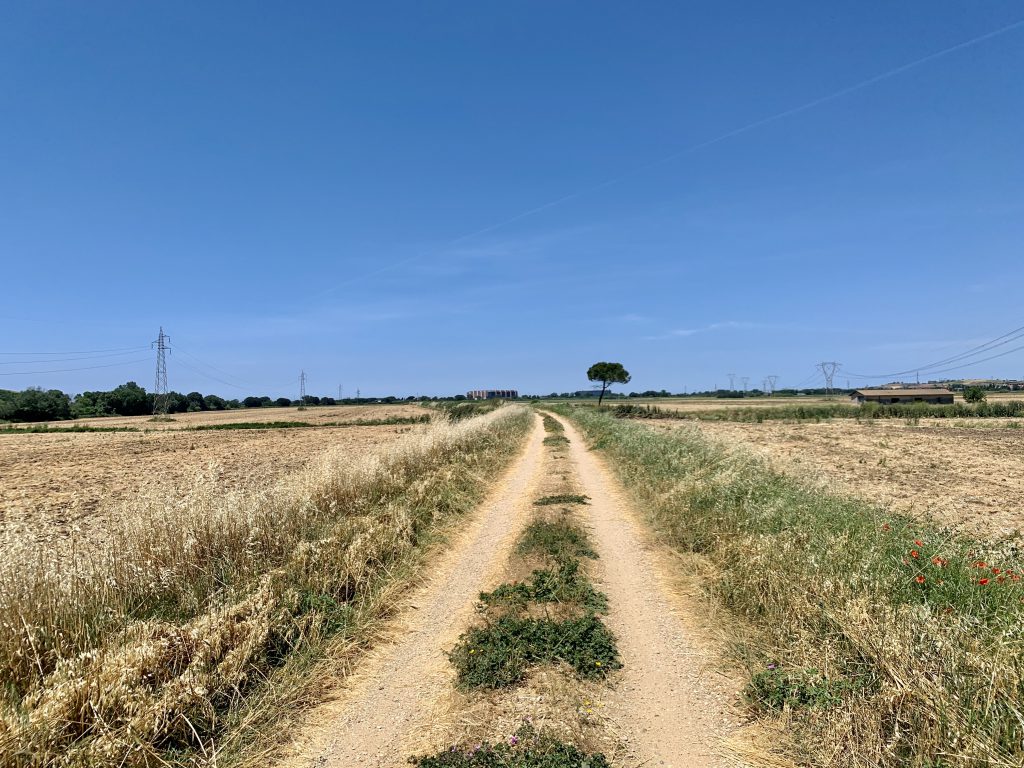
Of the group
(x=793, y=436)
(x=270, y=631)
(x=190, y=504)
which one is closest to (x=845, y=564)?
(x=270, y=631)

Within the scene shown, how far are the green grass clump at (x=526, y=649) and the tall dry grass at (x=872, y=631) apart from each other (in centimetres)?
144

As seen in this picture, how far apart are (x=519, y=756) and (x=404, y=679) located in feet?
6.05

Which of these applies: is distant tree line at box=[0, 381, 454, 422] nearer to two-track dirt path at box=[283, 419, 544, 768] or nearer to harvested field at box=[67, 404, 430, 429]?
harvested field at box=[67, 404, 430, 429]

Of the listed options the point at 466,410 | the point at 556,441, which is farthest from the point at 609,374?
the point at 556,441

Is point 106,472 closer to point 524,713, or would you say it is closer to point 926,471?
point 524,713

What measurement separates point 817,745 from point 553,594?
355 cm

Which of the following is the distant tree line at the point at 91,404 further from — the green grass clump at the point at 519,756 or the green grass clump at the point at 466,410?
the green grass clump at the point at 519,756

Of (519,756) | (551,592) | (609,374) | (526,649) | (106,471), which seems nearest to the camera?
(519,756)

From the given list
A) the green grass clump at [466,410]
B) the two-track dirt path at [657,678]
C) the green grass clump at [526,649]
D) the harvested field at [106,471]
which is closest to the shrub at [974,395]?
the green grass clump at [466,410]

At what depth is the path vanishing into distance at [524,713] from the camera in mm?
3877

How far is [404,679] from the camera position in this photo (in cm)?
502

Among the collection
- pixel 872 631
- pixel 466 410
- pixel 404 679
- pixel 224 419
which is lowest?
pixel 404 679

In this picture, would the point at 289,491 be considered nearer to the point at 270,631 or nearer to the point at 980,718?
the point at 270,631

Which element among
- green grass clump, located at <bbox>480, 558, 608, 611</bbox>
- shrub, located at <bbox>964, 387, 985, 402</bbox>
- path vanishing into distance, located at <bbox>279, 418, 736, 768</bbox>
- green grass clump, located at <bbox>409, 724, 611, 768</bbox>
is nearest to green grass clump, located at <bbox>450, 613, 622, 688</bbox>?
path vanishing into distance, located at <bbox>279, 418, 736, 768</bbox>
